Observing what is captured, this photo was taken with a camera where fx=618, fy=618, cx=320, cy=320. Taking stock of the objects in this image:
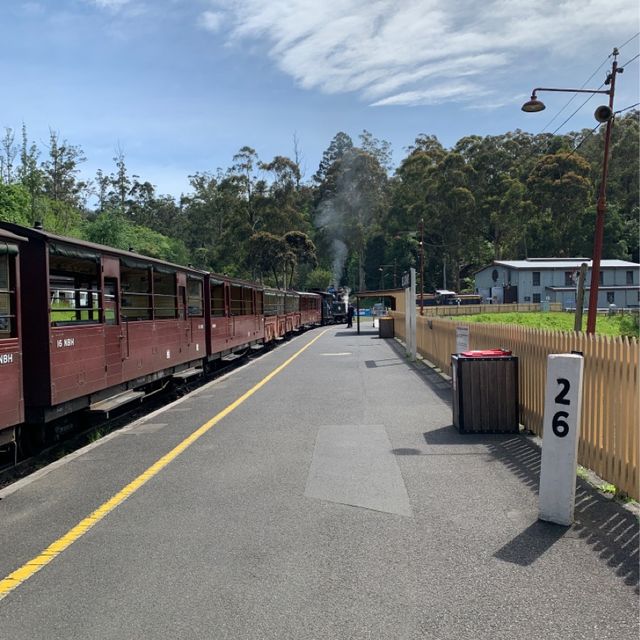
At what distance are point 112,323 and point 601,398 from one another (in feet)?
21.7

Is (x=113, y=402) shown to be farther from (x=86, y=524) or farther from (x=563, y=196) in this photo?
(x=563, y=196)

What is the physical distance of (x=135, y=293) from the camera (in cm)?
1010

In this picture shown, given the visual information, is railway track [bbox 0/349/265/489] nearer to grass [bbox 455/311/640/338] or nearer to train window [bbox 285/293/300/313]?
train window [bbox 285/293/300/313]

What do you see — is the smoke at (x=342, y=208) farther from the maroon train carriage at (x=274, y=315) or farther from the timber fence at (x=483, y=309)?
the maroon train carriage at (x=274, y=315)

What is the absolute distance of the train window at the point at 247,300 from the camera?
20.6 metres

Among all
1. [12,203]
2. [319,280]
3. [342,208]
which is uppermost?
[342,208]

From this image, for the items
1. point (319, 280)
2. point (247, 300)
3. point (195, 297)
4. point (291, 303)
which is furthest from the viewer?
point (319, 280)

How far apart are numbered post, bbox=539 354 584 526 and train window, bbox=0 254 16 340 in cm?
528

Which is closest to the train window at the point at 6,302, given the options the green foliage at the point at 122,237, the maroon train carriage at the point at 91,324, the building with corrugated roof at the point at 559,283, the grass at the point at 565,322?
the maroon train carriage at the point at 91,324

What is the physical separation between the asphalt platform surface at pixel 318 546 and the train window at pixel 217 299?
8.17m

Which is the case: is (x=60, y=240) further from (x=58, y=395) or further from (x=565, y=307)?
(x=565, y=307)

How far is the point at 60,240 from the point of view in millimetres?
7574

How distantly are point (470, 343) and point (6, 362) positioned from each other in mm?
8671

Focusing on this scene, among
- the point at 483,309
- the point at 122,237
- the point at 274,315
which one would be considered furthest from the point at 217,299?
the point at 483,309
